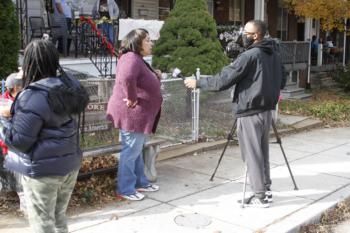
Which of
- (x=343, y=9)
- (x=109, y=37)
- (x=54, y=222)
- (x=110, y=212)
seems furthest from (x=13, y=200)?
(x=343, y=9)

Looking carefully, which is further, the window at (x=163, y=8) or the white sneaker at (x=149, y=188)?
the window at (x=163, y=8)

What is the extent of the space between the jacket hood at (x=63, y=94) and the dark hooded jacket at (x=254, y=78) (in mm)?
2053

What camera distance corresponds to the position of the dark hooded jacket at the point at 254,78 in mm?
5074

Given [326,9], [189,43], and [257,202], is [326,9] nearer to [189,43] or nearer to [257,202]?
[189,43]

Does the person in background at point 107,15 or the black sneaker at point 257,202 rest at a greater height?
the person in background at point 107,15

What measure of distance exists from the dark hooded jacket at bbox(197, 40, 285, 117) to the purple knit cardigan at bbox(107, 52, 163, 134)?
0.69 metres

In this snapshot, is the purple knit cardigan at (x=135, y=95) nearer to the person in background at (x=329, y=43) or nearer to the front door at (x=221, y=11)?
the front door at (x=221, y=11)

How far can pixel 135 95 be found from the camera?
520 centimetres

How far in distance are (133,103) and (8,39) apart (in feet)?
11.3

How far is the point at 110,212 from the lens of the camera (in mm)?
5164

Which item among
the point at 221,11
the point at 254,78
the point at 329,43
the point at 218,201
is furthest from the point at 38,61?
the point at 329,43

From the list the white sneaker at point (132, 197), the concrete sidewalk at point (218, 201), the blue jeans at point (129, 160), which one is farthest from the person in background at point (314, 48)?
the white sneaker at point (132, 197)

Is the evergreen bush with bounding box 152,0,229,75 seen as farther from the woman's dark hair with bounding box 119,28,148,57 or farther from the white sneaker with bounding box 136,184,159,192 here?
the woman's dark hair with bounding box 119,28,148,57

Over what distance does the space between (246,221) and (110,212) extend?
1.37m
